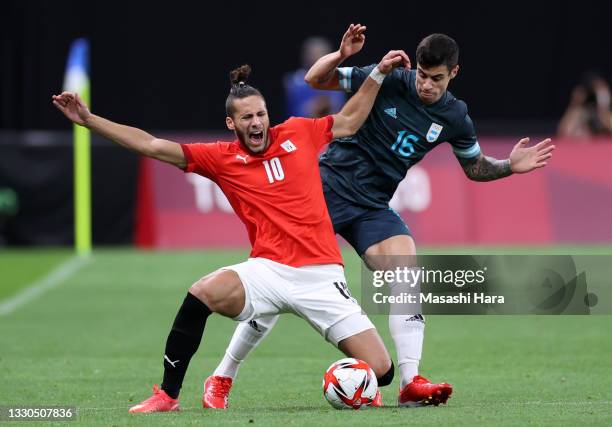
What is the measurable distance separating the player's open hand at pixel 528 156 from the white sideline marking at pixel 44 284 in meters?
6.69

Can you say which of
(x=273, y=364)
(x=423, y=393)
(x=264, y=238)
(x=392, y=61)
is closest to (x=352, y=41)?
(x=392, y=61)

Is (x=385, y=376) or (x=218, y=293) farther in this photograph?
(x=385, y=376)

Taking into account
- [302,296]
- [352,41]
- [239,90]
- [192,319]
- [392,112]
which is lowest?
[192,319]

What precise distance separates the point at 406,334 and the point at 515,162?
1330 mm

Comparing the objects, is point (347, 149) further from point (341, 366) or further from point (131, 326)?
point (131, 326)

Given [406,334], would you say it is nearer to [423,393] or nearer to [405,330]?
[405,330]

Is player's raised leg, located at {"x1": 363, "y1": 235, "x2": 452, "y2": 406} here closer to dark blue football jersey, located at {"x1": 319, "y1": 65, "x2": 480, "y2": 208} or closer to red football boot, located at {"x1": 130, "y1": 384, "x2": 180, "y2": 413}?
dark blue football jersey, located at {"x1": 319, "y1": 65, "x2": 480, "y2": 208}

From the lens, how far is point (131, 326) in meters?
12.5

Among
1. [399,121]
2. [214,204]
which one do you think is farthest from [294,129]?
[214,204]

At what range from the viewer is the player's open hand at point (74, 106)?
786 centimetres

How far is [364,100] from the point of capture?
26.9ft

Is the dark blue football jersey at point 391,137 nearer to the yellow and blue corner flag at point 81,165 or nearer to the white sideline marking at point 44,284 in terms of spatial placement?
the white sideline marking at point 44,284

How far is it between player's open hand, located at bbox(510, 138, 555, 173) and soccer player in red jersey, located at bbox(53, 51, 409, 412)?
1304 mm

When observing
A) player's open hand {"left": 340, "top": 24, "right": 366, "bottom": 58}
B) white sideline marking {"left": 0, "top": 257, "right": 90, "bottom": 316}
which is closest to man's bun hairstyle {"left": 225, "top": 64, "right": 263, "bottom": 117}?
player's open hand {"left": 340, "top": 24, "right": 366, "bottom": 58}
